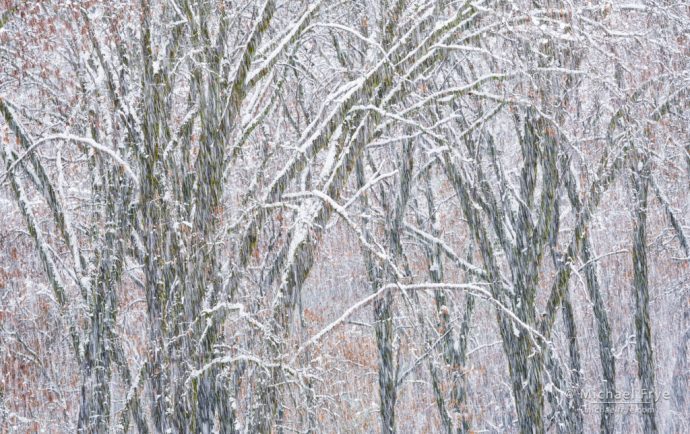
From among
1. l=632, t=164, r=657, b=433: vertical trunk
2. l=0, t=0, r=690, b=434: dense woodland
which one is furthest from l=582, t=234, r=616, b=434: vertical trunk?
l=0, t=0, r=690, b=434: dense woodland

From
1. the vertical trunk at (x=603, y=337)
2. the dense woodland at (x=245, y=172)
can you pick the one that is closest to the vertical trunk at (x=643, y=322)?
the vertical trunk at (x=603, y=337)

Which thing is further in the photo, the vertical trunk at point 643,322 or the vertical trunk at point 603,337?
the vertical trunk at point 603,337

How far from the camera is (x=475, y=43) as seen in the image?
948cm

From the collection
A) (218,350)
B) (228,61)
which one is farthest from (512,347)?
(228,61)

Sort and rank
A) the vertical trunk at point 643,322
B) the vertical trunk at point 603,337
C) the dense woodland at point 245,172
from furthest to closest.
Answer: the vertical trunk at point 603,337
the vertical trunk at point 643,322
the dense woodland at point 245,172

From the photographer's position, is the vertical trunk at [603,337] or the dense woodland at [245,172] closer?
the dense woodland at [245,172]

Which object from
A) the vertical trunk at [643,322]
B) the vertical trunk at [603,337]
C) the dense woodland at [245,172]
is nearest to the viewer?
the dense woodland at [245,172]

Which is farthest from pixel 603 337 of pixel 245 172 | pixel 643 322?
pixel 245 172

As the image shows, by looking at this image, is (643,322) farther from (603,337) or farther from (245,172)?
(245,172)

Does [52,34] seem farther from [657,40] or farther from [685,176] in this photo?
[685,176]

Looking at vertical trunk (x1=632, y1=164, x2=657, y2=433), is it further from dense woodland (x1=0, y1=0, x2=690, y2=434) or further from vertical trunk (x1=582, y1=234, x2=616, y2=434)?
dense woodland (x1=0, y1=0, x2=690, y2=434)

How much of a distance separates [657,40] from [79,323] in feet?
24.5

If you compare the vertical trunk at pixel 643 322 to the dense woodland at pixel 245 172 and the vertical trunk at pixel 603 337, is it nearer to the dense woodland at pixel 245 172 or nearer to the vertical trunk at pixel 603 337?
the vertical trunk at pixel 603 337

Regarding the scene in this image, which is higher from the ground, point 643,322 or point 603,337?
point 643,322
